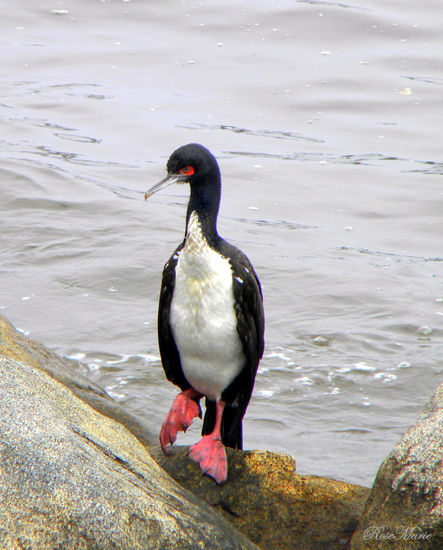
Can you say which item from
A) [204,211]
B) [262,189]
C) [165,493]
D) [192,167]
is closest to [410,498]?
[165,493]

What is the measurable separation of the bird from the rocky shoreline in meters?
0.33

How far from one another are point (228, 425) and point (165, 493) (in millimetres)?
1480

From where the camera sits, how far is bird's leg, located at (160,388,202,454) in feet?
14.5

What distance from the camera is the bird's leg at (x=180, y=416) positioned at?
4.41 m

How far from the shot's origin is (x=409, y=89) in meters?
13.2

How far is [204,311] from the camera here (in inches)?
173

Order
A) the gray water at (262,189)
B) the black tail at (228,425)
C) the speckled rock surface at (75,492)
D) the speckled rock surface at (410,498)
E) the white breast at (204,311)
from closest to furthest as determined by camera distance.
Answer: the speckled rock surface at (75,492) < the speckled rock surface at (410,498) < the white breast at (204,311) < the black tail at (228,425) < the gray water at (262,189)

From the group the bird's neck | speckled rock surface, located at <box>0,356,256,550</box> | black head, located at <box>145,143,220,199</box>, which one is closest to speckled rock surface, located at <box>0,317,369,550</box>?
speckled rock surface, located at <box>0,356,256,550</box>

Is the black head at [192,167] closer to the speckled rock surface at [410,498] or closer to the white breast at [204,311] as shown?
the white breast at [204,311]

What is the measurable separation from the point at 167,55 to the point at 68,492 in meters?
11.9

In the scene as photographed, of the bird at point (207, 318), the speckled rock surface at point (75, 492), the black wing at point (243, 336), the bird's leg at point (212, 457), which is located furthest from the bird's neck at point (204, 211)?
the speckled rock surface at point (75, 492)

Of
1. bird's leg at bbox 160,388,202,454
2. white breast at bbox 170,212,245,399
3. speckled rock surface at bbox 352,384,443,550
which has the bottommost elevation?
bird's leg at bbox 160,388,202,454

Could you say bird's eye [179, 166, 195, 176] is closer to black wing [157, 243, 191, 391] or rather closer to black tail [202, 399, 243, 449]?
black wing [157, 243, 191, 391]

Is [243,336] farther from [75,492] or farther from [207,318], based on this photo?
[75,492]
